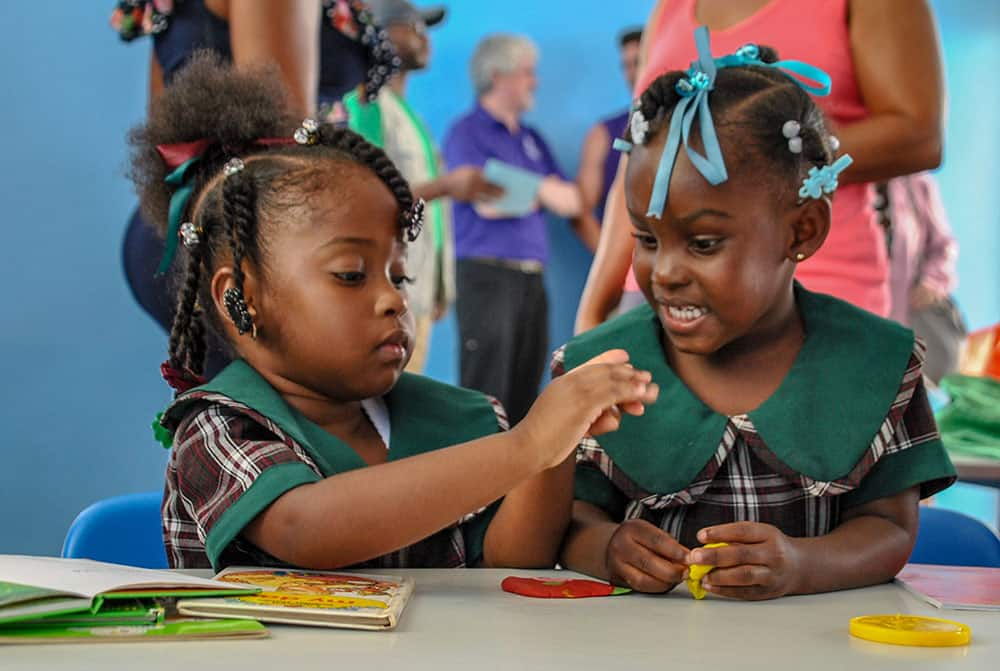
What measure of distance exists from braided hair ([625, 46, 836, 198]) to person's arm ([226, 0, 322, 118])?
664 millimetres

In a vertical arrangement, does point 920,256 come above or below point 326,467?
above

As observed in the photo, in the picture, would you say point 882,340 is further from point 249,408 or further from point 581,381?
point 249,408

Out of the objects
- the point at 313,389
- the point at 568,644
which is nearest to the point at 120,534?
the point at 313,389

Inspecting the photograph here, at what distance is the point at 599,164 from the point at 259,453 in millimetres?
5070

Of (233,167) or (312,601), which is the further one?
(233,167)

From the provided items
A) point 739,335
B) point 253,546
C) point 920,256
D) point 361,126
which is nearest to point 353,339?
point 253,546

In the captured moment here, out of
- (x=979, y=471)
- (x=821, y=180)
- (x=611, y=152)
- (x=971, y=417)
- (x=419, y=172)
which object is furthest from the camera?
(x=611, y=152)

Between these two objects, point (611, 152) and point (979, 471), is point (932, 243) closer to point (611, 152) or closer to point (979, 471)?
point (611, 152)

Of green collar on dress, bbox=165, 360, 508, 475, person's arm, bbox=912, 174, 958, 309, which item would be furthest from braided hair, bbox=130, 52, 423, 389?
person's arm, bbox=912, 174, 958, 309

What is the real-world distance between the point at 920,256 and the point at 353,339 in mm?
4436

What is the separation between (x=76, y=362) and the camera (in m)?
4.20

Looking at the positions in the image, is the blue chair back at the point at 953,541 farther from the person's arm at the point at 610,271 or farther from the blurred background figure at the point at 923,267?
the blurred background figure at the point at 923,267

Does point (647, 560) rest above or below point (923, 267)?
below

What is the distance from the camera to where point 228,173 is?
167 centimetres
